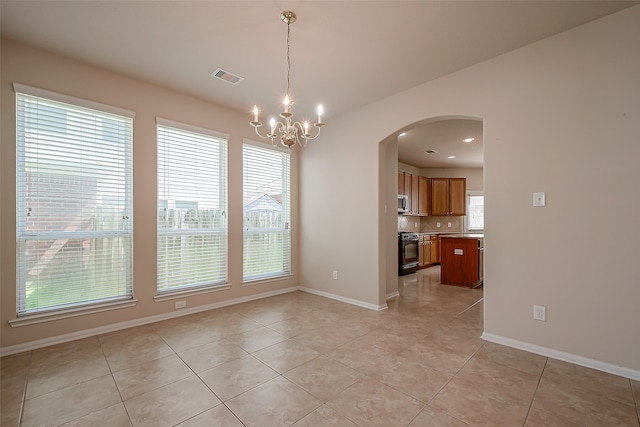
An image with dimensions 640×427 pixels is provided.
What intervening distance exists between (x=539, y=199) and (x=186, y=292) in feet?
13.7

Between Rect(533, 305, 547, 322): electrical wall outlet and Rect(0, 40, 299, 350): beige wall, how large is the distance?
351cm

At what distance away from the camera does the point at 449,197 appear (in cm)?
802

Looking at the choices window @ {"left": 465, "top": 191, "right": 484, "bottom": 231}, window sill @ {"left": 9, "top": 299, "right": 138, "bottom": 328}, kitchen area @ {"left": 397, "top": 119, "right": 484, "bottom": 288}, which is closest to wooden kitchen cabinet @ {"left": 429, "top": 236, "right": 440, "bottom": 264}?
kitchen area @ {"left": 397, "top": 119, "right": 484, "bottom": 288}

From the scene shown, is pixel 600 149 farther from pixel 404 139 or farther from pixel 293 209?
pixel 293 209

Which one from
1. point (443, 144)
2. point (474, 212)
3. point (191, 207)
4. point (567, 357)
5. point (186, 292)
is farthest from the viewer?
point (474, 212)

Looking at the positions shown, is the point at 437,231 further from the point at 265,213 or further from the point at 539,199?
the point at 539,199

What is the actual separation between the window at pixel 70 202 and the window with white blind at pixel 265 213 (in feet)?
5.23

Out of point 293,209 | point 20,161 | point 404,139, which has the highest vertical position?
point 404,139

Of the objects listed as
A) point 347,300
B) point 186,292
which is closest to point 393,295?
point 347,300

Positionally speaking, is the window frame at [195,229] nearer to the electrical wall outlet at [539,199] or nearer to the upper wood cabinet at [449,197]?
Answer: the electrical wall outlet at [539,199]

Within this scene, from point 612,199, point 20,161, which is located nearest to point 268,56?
point 20,161

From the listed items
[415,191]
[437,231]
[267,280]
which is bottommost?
[267,280]

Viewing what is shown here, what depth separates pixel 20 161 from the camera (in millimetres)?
2672

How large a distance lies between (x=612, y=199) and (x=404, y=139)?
3541 mm
